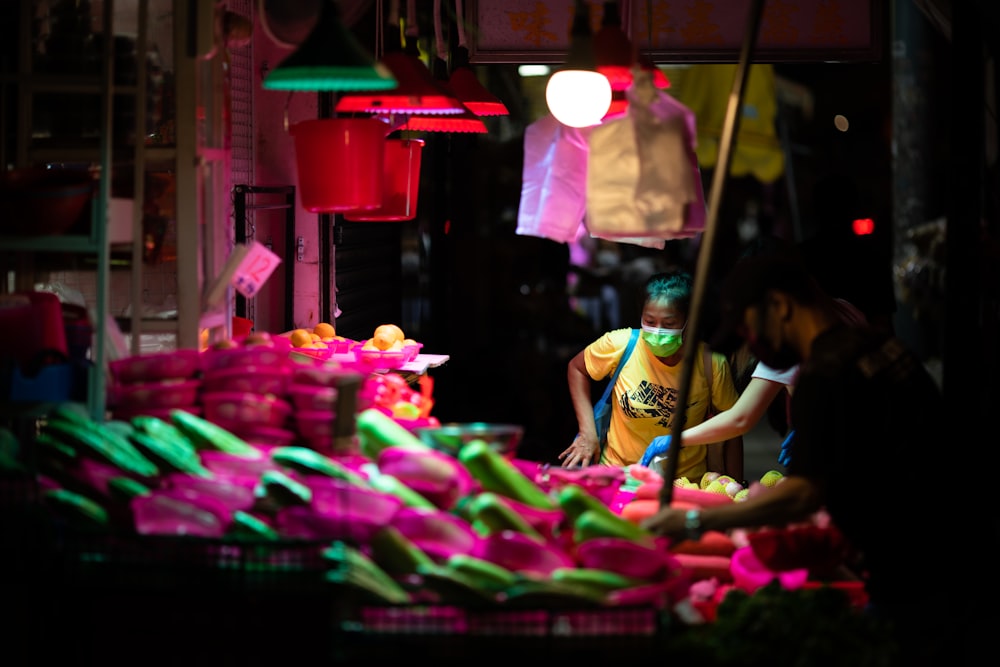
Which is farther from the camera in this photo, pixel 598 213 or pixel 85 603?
pixel 598 213

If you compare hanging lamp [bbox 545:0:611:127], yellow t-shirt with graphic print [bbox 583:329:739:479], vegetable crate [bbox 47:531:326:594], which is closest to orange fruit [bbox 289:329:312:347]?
yellow t-shirt with graphic print [bbox 583:329:739:479]

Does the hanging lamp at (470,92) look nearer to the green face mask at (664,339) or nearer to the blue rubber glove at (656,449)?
→ the green face mask at (664,339)

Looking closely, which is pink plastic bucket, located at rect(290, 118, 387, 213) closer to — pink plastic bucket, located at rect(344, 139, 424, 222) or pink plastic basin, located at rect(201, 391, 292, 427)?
pink plastic bucket, located at rect(344, 139, 424, 222)

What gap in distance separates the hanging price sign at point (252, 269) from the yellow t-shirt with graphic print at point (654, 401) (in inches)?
76.0

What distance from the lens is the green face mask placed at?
212 inches

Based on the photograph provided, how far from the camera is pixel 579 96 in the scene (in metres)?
3.92

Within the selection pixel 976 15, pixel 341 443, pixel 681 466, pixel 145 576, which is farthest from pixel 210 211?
pixel 976 15

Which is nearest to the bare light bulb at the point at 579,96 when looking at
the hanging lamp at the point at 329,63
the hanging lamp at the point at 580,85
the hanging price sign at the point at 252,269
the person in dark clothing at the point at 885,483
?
the hanging lamp at the point at 580,85

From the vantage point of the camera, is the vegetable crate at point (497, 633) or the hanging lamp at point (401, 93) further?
the hanging lamp at point (401, 93)

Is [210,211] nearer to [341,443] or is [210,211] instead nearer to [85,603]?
[341,443]

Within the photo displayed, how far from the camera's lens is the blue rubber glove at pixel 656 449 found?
506cm

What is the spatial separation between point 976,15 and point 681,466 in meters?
2.34

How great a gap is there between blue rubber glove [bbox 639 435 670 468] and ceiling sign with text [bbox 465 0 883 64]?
1978 millimetres

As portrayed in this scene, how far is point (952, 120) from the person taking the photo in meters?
4.48
